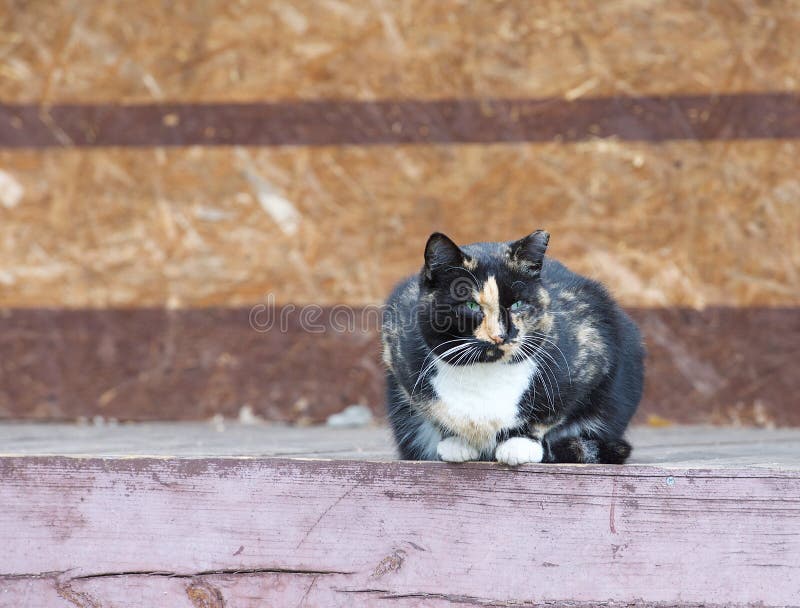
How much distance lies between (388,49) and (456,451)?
81.4 inches

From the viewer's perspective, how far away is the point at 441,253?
2.12 m

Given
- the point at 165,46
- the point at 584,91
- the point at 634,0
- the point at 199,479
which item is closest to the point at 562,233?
the point at 584,91

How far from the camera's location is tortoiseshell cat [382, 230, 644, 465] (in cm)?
211

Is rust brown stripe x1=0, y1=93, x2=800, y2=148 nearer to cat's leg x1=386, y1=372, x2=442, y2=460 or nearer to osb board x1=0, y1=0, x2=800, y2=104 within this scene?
osb board x1=0, y1=0, x2=800, y2=104

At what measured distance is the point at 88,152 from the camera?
12.7ft

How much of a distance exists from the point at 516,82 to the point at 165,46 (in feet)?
4.38

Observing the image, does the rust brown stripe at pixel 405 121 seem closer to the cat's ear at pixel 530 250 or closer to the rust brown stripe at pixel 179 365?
the rust brown stripe at pixel 179 365

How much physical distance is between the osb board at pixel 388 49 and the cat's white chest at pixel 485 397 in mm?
1855

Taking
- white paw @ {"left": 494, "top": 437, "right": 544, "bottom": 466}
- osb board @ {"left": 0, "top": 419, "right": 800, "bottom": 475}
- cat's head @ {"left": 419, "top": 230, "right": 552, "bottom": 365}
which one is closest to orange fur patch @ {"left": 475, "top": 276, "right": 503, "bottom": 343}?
cat's head @ {"left": 419, "top": 230, "right": 552, "bottom": 365}

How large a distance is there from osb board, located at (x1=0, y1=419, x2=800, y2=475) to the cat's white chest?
26 centimetres

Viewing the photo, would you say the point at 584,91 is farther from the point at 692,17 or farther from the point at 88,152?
the point at 88,152

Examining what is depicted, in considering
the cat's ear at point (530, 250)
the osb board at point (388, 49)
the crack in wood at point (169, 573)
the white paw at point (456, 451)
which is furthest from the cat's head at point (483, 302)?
the osb board at point (388, 49)

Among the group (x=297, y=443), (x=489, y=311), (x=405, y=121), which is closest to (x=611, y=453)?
(x=489, y=311)

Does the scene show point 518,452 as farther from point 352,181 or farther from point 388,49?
point 388,49
